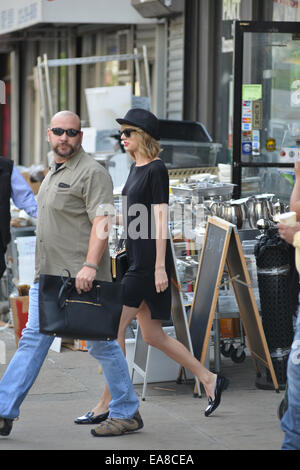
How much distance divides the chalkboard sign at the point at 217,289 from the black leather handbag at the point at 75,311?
1.27 metres

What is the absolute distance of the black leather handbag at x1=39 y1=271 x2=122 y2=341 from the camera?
16.3 ft

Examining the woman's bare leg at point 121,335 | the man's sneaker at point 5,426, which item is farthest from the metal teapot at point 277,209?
the man's sneaker at point 5,426

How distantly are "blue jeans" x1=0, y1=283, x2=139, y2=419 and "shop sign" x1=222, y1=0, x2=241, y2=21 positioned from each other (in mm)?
6025

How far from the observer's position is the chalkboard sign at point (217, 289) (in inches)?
241

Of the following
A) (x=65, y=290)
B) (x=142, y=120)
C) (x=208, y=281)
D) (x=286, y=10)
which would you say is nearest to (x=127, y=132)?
(x=142, y=120)

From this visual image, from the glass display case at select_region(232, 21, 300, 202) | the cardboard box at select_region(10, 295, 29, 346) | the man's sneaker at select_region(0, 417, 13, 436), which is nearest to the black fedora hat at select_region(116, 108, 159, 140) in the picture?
the man's sneaker at select_region(0, 417, 13, 436)

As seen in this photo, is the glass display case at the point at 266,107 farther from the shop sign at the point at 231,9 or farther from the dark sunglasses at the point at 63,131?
the dark sunglasses at the point at 63,131

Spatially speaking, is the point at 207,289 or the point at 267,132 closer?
the point at 207,289

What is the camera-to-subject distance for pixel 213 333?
22.7 ft

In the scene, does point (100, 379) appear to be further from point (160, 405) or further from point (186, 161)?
point (186, 161)

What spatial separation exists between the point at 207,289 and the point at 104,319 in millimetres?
1455

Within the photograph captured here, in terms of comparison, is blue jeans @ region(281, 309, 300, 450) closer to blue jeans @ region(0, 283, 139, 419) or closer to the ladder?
blue jeans @ region(0, 283, 139, 419)

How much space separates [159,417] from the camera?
18.5 ft

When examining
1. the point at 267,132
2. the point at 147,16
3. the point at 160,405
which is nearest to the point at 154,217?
the point at 160,405
